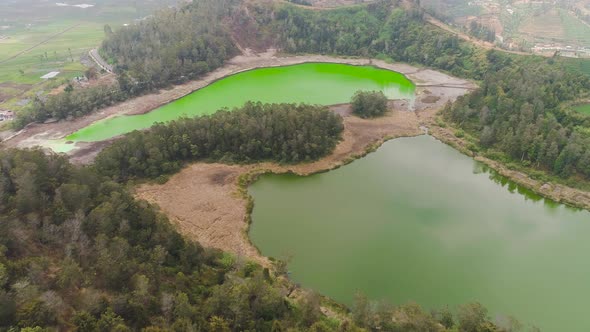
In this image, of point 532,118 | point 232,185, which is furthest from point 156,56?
point 532,118

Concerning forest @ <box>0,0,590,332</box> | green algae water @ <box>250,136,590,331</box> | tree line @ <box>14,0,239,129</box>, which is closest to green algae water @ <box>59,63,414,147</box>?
tree line @ <box>14,0,239,129</box>

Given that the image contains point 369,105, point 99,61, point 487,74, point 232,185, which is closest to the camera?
point 232,185

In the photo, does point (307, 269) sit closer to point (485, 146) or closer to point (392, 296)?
point (392, 296)

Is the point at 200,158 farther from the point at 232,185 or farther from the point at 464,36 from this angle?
the point at 464,36

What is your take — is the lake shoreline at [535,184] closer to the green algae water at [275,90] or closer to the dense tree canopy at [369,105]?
the dense tree canopy at [369,105]

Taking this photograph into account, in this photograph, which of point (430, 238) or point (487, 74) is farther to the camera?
point (487, 74)

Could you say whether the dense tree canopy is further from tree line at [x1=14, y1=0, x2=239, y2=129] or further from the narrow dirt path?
the narrow dirt path
